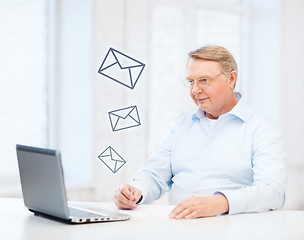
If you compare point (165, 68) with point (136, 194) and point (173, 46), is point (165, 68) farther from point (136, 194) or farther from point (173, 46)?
point (136, 194)

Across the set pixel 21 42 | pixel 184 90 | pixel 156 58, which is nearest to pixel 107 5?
pixel 21 42

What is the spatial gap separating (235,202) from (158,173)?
596 millimetres

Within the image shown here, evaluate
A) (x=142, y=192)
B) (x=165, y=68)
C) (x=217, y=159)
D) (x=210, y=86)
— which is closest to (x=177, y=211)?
(x=142, y=192)

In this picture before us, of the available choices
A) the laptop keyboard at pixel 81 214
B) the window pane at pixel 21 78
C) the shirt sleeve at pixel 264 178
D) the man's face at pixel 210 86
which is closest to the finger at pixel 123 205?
the laptop keyboard at pixel 81 214

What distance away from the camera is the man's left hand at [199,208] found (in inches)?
65.8

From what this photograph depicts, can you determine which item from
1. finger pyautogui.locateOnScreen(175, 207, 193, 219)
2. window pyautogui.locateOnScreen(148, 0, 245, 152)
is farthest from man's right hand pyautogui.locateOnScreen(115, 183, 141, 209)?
window pyautogui.locateOnScreen(148, 0, 245, 152)

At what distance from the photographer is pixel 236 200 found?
5.87 ft

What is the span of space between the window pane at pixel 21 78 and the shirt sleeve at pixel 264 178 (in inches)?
72.1

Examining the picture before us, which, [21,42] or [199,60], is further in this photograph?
[21,42]

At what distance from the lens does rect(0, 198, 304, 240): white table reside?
1412 mm

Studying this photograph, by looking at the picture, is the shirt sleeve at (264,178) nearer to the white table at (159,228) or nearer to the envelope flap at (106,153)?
the white table at (159,228)

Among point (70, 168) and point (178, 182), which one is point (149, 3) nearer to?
point (70, 168)

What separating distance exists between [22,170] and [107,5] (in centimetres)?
203

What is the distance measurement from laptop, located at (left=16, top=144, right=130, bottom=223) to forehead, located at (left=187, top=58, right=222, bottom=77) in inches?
31.6
